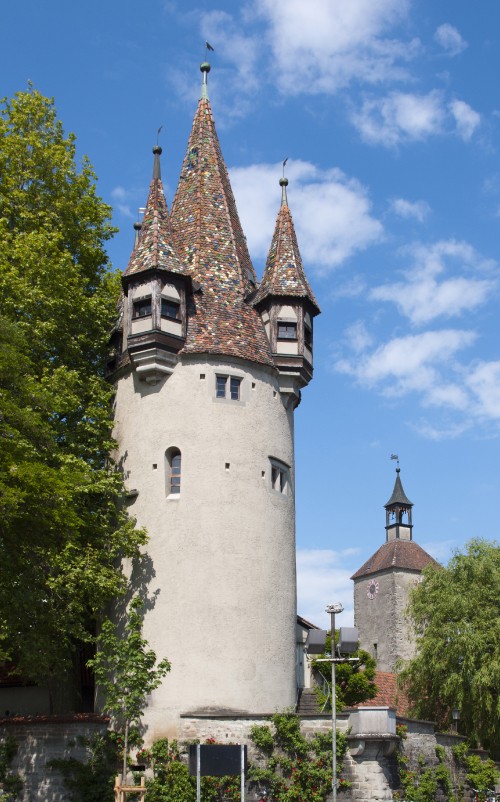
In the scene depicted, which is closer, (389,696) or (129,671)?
(129,671)

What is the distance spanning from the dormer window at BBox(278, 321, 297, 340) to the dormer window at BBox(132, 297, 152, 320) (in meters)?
3.98

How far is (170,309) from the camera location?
92.2 feet

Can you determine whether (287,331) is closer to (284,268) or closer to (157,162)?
(284,268)

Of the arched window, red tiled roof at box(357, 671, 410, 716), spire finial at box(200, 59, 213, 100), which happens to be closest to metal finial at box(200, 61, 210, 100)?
spire finial at box(200, 59, 213, 100)

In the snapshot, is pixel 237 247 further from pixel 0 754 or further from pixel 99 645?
pixel 0 754

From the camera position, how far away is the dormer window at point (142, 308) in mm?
27969

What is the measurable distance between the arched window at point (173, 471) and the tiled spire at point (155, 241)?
A: 16.4 ft

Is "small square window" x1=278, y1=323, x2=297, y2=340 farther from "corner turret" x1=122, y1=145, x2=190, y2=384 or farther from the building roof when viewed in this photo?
the building roof

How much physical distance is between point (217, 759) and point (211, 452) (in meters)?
8.05

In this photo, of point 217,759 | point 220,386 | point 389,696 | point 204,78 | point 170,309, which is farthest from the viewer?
point 389,696

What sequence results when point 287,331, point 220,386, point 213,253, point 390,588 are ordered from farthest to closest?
1. point 390,588
2. point 213,253
3. point 287,331
4. point 220,386

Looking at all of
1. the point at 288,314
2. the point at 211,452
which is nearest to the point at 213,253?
the point at 288,314

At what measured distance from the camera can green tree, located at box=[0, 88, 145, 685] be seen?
23.2 m

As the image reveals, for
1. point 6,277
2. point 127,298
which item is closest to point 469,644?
point 127,298
